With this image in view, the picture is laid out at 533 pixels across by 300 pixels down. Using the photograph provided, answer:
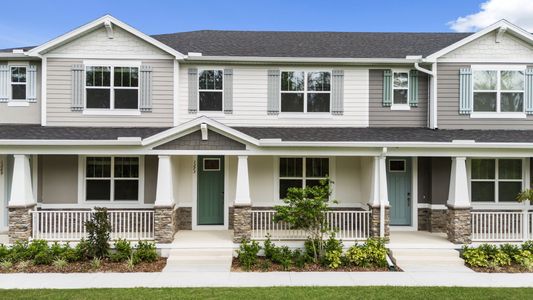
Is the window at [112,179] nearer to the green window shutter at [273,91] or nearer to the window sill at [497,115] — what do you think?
the green window shutter at [273,91]

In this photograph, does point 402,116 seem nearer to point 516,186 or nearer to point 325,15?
point 516,186

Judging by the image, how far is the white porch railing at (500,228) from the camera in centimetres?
1105

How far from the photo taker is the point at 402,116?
42.5ft

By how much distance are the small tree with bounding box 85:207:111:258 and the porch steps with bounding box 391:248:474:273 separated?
7728 mm

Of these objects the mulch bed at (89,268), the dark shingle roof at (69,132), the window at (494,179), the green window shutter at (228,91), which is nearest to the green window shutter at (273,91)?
the green window shutter at (228,91)

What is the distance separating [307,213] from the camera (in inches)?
390

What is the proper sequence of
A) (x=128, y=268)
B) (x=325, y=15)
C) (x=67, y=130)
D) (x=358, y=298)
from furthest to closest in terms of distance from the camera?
(x=325, y=15) < (x=67, y=130) < (x=128, y=268) < (x=358, y=298)

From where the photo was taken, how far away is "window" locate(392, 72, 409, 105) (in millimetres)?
12953

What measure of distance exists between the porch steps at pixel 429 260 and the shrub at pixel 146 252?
21.3 feet

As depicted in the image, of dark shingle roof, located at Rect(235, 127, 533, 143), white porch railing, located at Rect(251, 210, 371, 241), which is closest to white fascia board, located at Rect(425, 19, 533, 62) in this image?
dark shingle roof, located at Rect(235, 127, 533, 143)

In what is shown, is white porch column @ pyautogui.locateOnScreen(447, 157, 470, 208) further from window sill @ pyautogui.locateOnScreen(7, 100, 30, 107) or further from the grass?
window sill @ pyautogui.locateOnScreen(7, 100, 30, 107)

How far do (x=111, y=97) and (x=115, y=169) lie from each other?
2321mm

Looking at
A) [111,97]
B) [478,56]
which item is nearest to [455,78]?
[478,56]

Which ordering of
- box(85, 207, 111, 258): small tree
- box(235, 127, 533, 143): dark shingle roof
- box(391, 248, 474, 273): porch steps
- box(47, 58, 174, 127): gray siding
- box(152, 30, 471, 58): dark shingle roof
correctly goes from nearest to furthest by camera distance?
box(391, 248, 474, 273): porch steps
box(85, 207, 111, 258): small tree
box(235, 127, 533, 143): dark shingle roof
box(47, 58, 174, 127): gray siding
box(152, 30, 471, 58): dark shingle roof
